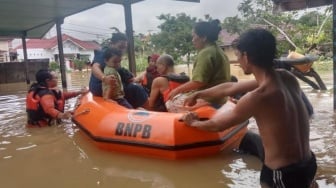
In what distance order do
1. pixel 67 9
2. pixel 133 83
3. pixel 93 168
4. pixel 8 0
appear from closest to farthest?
pixel 93 168
pixel 133 83
pixel 8 0
pixel 67 9

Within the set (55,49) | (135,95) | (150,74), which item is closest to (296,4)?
(150,74)

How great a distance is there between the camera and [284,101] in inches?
70.8

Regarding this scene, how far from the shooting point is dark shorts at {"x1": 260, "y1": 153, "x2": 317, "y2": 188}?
1843 mm

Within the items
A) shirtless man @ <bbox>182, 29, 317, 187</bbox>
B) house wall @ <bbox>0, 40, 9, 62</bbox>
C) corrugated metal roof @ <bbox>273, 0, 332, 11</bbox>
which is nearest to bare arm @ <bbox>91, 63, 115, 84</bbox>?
shirtless man @ <bbox>182, 29, 317, 187</bbox>

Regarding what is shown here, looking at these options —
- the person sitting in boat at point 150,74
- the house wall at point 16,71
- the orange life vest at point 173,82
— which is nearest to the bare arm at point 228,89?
the orange life vest at point 173,82

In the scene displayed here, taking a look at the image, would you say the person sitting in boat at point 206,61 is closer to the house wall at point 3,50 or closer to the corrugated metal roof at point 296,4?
the corrugated metal roof at point 296,4

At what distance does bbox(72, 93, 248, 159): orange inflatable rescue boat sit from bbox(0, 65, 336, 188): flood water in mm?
85

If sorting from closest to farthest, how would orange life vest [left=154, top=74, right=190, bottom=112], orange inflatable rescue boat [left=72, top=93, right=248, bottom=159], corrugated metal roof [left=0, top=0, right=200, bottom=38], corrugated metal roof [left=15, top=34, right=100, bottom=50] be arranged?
orange inflatable rescue boat [left=72, top=93, right=248, bottom=159] < orange life vest [left=154, top=74, right=190, bottom=112] < corrugated metal roof [left=0, top=0, right=200, bottom=38] < corrugated metal roof [left=15, top=34, right=100, bottom=50]

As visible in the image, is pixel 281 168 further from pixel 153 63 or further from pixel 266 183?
pixel 153 63

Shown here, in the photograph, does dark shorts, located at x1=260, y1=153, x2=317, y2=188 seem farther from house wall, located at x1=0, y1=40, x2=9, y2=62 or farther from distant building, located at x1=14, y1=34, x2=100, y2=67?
distant building, located at x1=14, y1=34, x2=100, y2=67

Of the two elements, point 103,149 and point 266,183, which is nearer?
point 266,183

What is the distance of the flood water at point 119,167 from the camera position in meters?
2.77

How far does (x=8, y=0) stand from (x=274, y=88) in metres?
8.06

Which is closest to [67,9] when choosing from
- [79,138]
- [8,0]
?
[8,0]
